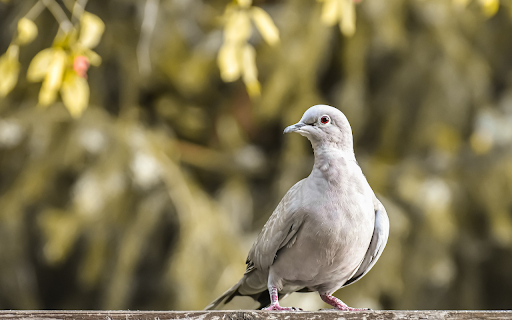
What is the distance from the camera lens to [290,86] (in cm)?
422

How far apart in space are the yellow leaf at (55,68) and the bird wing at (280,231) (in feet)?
3.21

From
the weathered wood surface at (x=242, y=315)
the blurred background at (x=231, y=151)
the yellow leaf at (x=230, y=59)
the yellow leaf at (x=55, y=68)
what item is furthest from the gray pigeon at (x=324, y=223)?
the blurred background at (x=231, y=151)

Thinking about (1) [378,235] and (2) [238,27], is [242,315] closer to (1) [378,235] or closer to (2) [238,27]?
(1) [378,235]

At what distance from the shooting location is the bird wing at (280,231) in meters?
1.60

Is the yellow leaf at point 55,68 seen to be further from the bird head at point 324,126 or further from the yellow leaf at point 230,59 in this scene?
the bird head at point 324,126

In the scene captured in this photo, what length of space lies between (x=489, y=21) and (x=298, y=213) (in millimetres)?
3563

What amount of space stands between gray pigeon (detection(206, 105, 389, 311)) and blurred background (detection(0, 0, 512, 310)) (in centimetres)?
203

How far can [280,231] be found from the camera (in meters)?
1.64

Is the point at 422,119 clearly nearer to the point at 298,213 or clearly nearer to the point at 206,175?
the point at 206,175

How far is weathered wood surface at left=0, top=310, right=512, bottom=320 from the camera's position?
1364mm

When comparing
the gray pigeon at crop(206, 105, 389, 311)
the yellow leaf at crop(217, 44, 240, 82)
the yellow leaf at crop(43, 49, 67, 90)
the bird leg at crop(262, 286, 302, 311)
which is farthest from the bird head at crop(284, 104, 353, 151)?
the yellow leaf at crop(43, 49, 67, 90)

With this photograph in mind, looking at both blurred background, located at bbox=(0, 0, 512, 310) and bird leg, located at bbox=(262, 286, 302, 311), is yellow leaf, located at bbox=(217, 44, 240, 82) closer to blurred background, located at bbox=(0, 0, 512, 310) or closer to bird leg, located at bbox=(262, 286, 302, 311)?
bird leg, located at bbox=(262, 286, 302, 311)

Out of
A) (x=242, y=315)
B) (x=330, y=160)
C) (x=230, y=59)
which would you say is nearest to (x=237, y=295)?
(x=242, y=315)

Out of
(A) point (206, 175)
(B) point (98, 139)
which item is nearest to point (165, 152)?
(B) point (98, 139)
